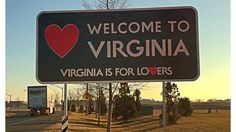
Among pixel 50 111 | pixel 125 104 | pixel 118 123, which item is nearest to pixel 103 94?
pixel 125 104

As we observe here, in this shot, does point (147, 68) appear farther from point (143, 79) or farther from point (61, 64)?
point (61, 64)

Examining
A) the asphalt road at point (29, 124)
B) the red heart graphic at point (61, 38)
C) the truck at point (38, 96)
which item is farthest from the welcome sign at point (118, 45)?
the truck at point (38, 96)

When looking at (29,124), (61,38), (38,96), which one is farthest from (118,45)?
(38,96)

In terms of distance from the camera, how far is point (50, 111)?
5878cm

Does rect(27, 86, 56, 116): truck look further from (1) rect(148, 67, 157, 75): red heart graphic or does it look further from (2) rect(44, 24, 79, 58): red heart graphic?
(1) rect(148, 67, 157, 75): red heart graphic

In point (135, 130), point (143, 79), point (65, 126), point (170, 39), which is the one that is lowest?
point (135, 130)

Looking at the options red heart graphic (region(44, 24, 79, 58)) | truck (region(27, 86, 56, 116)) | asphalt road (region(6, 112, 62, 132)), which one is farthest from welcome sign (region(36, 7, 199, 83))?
truck (region(27, 86, 56, 116))

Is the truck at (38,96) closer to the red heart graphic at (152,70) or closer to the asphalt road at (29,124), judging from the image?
the asphalt road at (29,124)

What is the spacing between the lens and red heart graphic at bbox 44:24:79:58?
7.61 m

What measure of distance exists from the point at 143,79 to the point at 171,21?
3.65 ft

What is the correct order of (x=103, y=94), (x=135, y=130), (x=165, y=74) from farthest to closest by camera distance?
(x=135, y=130)
(x=103, y=94)
(x=165, y=74)

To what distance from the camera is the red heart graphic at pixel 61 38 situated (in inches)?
299

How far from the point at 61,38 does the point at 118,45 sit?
1.02 meters

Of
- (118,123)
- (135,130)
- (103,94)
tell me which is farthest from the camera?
(118,123)
